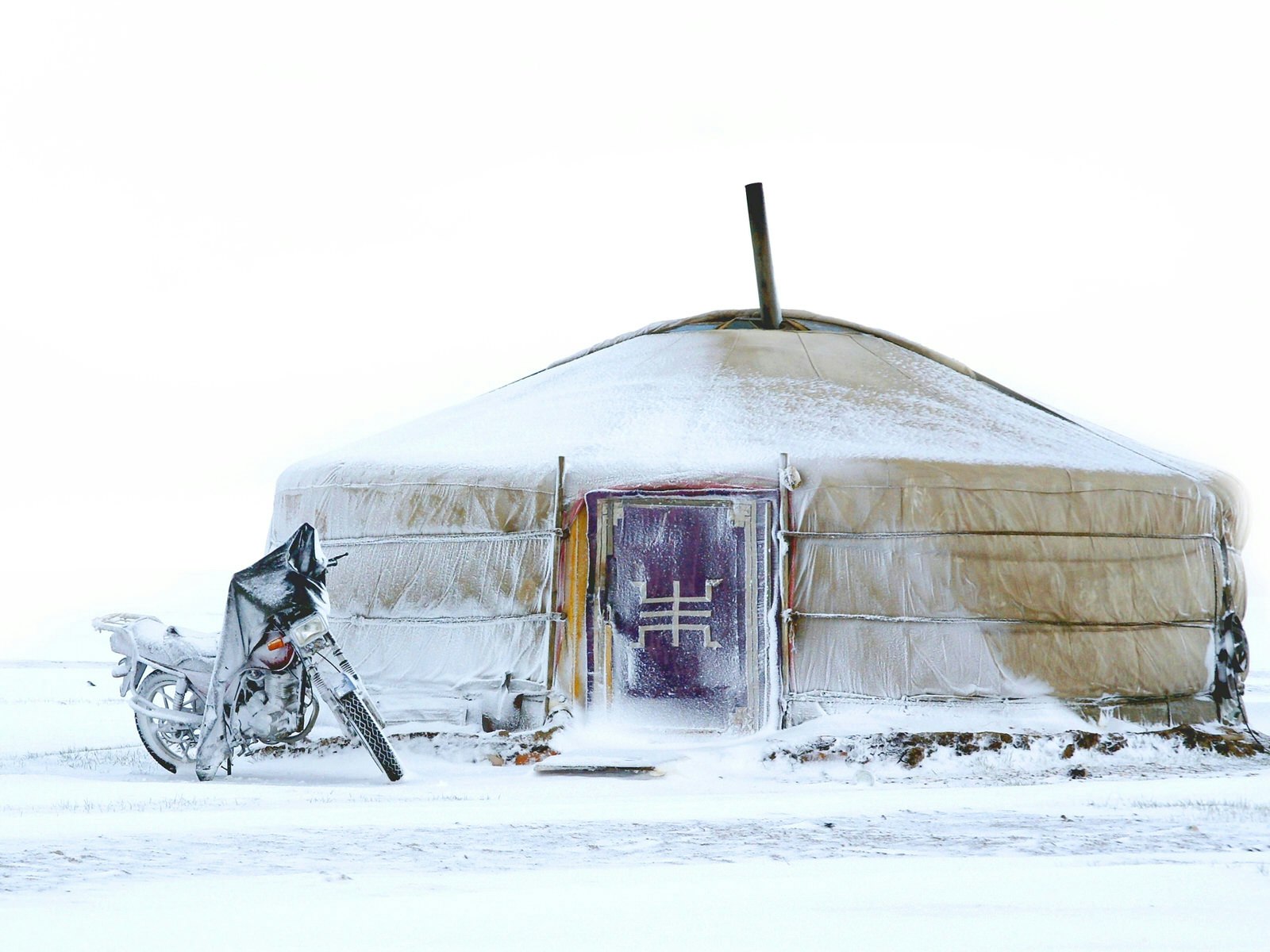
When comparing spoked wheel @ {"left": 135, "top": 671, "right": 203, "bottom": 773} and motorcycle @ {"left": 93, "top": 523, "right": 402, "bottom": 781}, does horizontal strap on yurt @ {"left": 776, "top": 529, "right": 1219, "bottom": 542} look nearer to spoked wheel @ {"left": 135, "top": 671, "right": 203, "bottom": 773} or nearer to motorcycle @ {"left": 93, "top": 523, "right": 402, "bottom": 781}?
motorcycle @ {"left": 93, "top": 523, "right": 402, "bottom": 781}

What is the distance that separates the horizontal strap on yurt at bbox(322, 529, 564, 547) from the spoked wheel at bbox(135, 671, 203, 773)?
4.09ft

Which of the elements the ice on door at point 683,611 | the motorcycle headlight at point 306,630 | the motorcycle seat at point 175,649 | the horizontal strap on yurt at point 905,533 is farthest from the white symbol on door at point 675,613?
the motorcycle seat at point 175,649

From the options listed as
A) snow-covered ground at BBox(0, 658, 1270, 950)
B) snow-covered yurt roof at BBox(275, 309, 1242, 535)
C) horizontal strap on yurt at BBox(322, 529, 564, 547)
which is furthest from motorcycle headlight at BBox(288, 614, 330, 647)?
snow-covered yurt roof at BBox(275, 309, 1242, 535)

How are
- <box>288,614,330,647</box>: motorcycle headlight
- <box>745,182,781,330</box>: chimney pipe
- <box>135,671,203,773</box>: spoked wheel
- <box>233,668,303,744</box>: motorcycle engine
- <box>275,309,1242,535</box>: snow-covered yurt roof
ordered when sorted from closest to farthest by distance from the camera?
<box>288,614,330,647</box>: motorcycle headlight
<box>233,668,303,744</box>: motorcycle engine
<box>135,671,203,773</box>: spoked wheel
<box>275,309,1242,535</box>: snow-covered yurt roof
<box>745,182,781,330</box>: chimney pipe

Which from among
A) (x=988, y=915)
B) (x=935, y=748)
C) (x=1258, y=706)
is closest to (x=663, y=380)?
(x=935, y=748)

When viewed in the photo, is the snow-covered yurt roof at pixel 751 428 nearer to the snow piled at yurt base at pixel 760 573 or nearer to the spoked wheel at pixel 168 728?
the snow piled at yurt base at pixel 760 573

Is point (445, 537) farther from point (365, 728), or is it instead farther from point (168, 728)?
point (168, 728)

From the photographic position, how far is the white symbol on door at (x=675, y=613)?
23.6 feet

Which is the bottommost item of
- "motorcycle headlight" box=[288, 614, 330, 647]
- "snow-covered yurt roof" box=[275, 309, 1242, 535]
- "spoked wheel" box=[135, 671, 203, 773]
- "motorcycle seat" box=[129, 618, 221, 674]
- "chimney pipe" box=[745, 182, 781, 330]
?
"spoked wheel" box=[135, 671, 203, 773]

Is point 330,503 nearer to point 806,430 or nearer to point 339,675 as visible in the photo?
point 339,675

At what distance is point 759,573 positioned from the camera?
7168 mm

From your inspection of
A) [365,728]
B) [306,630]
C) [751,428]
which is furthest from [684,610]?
[306,630]

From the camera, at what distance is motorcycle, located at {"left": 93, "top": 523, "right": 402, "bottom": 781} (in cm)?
623

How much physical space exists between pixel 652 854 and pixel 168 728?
2.84 metres
